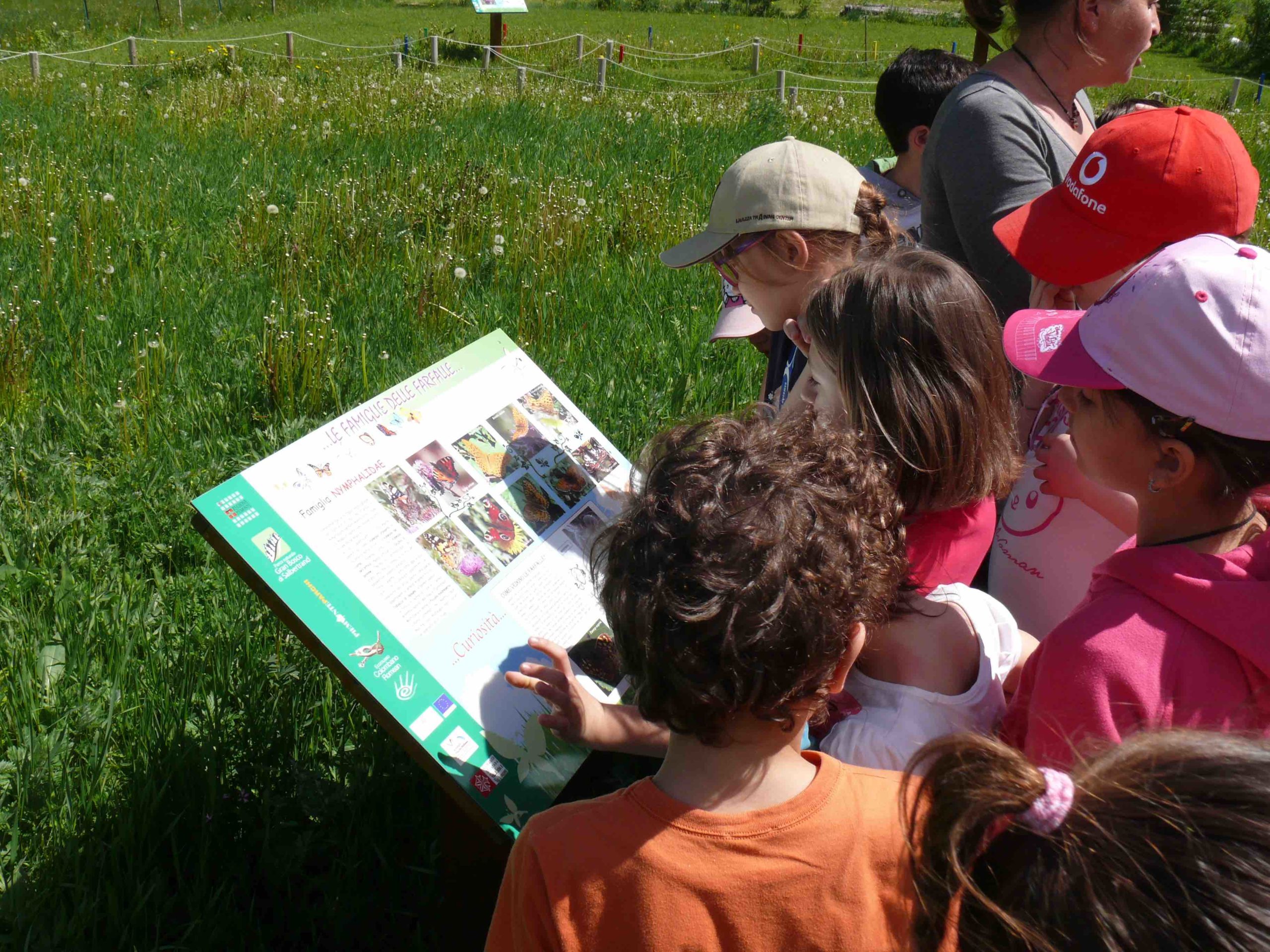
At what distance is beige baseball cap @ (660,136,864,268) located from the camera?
229 cm

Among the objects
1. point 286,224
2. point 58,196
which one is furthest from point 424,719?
point 58,196

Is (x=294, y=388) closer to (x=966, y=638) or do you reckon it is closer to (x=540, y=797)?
(x=540, y=797)

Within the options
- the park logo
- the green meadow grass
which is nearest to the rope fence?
the green meadow grass

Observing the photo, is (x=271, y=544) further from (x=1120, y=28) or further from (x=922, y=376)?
(x=1120, y=28)

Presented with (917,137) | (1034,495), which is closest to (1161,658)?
(1034,495)

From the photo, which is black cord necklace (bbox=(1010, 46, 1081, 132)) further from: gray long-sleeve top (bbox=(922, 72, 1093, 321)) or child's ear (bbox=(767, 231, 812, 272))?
child's ear (bbox=(767, 231, 812, 272))

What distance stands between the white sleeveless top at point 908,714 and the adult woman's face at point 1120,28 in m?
1.55

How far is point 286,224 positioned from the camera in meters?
5.17

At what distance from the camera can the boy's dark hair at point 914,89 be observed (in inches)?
144

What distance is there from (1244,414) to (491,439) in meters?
1.22

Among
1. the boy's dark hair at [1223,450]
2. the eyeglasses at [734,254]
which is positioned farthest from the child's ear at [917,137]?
the boy's dark hair at [1223,450]

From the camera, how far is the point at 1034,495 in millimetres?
2158

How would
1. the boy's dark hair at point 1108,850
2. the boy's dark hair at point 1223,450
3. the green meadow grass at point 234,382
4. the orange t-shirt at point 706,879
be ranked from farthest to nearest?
the green meadow grass at point 234,382
the boy's dark hair at point 1223,450
the orange t-shirt at point 706,879
the boy's dark hair at point 1108,850

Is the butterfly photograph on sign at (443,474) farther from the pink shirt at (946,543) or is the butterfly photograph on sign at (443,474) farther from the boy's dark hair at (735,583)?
the pink shirt at (946,543)
